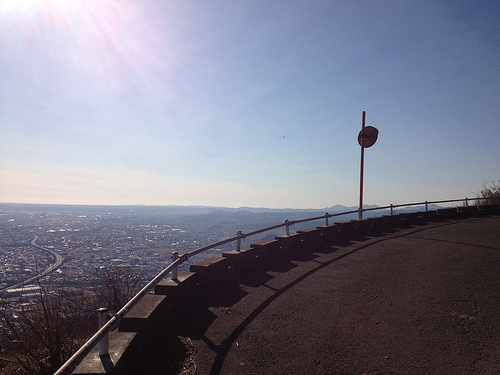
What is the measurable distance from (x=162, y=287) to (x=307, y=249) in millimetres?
6621

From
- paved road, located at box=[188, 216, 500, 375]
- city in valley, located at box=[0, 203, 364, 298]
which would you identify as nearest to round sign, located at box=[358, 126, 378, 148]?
paved road, located at box=[188, 216, 500, 375]

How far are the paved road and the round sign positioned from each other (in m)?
6.93

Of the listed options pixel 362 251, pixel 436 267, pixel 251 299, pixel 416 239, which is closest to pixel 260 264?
pixel 251 299

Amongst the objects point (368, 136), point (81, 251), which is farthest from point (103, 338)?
point (81, 251)

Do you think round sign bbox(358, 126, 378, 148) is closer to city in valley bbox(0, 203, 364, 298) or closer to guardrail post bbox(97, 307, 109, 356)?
city in valley bbox(0, 203, 364, 298)

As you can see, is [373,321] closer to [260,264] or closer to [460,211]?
[260,264]

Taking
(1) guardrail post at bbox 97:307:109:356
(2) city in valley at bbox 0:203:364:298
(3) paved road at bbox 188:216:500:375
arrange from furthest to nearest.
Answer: (2) city in valley at bbox 0:203:364:298 < (3) paved road at bbox 188:216:500:375 < (1) guardrail post at bbox 97:307:109:356

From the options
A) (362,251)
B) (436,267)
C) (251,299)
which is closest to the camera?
(251,299)

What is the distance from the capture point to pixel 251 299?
19.3 ft

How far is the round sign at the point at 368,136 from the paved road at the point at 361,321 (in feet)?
22.7

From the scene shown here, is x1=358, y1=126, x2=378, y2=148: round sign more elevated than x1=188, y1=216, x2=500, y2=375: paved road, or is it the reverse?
x1=358, y1=126, x2=378, y2=148: round sign

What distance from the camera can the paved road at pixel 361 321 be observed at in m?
3.58

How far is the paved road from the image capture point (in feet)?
11.8

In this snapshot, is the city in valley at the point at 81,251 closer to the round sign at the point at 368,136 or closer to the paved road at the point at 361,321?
the paved road at the point at 361,321
